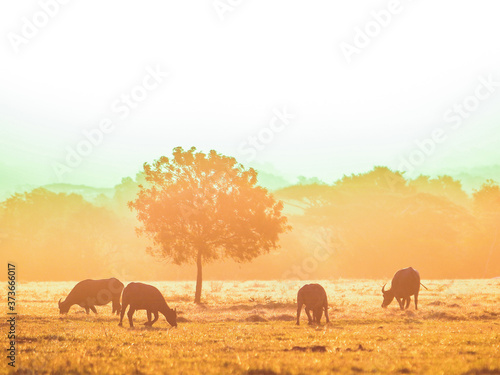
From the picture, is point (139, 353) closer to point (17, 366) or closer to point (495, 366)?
point (17, 366)

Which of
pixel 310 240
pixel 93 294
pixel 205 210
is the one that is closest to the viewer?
pixel 93 294

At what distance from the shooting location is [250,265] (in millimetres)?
78688

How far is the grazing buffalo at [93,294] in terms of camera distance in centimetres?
3044

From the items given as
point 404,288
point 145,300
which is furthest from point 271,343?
point 404,288

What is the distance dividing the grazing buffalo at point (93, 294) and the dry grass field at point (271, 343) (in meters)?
1.08

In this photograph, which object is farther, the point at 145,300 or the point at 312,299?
the point at 312,299

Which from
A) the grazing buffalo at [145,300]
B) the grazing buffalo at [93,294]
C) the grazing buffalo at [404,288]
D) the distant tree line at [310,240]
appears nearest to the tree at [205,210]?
the grazing buffalo at [93,294]

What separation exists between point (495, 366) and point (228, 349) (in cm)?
697

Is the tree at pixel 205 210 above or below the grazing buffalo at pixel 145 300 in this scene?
above

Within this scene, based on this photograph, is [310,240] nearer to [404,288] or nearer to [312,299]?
[404,288]

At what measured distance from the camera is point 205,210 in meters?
40.2

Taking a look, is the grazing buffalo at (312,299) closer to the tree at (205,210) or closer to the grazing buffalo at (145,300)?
the grazing buffalo at (145,300)

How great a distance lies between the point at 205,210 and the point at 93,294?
11544 mm

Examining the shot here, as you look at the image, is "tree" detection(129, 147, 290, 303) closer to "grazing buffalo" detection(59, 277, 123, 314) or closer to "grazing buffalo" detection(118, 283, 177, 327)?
"grazing buffalo" detection(59, 277, 123, 314)
